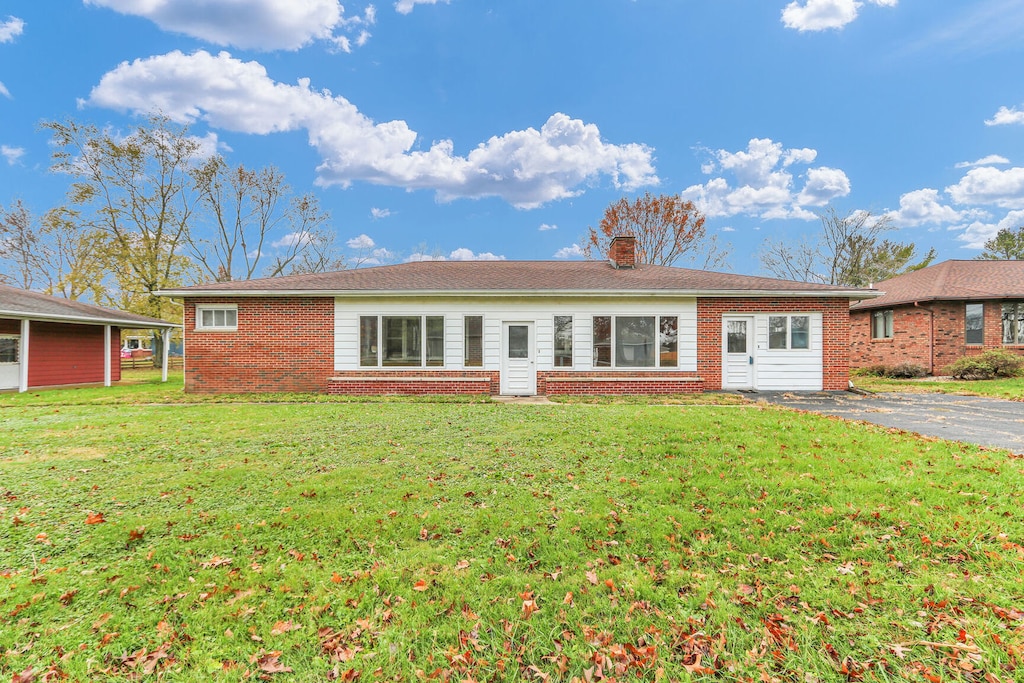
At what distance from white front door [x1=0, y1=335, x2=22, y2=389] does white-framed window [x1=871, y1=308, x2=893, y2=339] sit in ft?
103

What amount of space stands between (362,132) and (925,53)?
80.0ft

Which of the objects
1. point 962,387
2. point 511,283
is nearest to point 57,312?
point 511,283

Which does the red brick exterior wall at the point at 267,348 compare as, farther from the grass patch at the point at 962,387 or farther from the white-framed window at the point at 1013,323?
the white-framed window at the point at 1013,323

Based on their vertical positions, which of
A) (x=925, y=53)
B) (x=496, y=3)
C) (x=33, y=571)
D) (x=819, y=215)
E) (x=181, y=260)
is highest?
(x=496, y=3)

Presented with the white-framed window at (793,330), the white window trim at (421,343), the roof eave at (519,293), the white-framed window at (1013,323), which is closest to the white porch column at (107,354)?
the roof eave at (519,293)

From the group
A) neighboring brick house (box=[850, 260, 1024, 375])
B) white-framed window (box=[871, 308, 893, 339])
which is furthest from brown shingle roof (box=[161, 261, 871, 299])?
white-framed window (box=[871, 308, 893, 339])

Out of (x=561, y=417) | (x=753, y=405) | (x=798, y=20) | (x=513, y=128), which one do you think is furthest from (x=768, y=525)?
(x=513, y=128)

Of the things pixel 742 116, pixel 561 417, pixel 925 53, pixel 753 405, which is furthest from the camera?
pixel 742 116

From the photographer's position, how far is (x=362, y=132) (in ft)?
73.5

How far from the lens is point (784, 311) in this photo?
11.4m

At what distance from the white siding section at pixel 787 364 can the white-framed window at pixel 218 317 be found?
46.8 feet

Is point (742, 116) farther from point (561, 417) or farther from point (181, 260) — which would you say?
point (181, 260)

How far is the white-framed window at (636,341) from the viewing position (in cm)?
1156

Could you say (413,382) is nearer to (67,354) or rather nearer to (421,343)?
(421,343)
